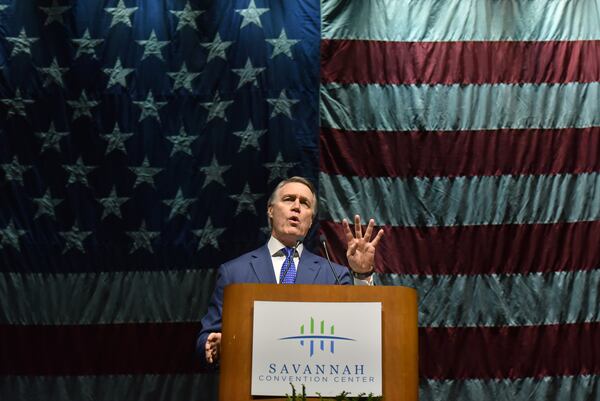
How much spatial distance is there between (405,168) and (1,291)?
7.44 ft

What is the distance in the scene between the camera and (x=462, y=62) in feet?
15.4

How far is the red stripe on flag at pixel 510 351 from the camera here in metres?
4.39

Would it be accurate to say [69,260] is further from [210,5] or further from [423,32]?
[423,32]

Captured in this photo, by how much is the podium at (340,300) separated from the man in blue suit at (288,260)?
0.36 meters

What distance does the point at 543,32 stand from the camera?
4.71 metres

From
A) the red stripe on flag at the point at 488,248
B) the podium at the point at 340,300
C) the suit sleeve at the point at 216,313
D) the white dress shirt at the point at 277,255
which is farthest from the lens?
the red stripe on flag at the point at 488,248

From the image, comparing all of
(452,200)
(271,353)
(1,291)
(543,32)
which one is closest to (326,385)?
(271,353)

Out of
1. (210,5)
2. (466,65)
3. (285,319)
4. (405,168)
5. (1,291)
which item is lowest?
(285,319)

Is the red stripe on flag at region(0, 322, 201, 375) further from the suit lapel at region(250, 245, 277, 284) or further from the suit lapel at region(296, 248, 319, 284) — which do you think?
the suit lapel at region(296, 248, 319, 284)

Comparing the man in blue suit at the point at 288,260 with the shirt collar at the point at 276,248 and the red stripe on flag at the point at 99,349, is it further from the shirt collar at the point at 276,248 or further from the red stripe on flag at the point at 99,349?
the red stripe on flag at the point at 99,349

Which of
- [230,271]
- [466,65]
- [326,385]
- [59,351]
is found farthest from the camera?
[466,65]

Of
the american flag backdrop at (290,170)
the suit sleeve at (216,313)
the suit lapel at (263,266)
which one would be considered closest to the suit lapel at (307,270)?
the suit lapel at (263,266)

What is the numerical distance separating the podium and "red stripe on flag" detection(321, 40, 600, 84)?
230 cm

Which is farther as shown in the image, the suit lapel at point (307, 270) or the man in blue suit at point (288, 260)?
the suit lapel at point (307, 270)
